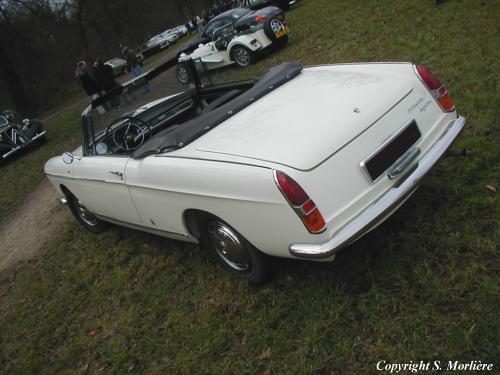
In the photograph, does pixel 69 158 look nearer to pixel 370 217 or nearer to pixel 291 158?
pixel 291 158

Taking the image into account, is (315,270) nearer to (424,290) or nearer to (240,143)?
(424,290)

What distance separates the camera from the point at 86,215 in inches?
200

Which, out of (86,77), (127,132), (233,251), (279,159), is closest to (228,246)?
(233,251)

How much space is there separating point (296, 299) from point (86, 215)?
3.13 m

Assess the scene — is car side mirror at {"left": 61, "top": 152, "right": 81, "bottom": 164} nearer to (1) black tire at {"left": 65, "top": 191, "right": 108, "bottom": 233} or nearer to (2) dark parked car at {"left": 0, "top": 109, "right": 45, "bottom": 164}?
(1) black tire at {"left": 65, "top": 191, "right": 108, "bottom": 233}

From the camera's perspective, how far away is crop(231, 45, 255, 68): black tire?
10.8 meters

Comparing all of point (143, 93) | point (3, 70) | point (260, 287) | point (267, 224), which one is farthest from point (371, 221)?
point (3, 70)

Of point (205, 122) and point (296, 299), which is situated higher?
point (205, 122)

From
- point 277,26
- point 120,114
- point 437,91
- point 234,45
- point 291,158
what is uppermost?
point 120,114

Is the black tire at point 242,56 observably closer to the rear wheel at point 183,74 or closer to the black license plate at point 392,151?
the rear wheel at point 183,74

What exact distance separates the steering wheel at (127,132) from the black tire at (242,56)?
741 centimetres

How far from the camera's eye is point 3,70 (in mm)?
21969

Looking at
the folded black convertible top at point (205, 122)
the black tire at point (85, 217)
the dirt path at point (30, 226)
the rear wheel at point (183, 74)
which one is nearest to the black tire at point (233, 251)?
the folded black convertible top at point (205, 122)

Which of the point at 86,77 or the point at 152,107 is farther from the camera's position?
the point at 86,77
